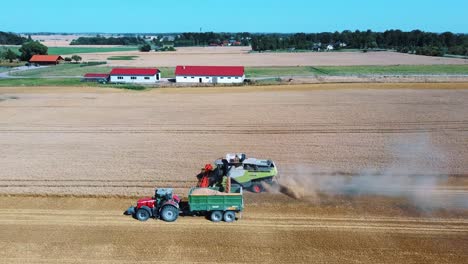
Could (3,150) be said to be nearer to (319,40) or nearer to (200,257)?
(200,257)

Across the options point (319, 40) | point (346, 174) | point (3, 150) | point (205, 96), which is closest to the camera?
point (346, 174)

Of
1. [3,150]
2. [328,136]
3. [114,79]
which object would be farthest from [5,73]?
[328,136]

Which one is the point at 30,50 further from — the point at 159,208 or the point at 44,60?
the point at 159,208

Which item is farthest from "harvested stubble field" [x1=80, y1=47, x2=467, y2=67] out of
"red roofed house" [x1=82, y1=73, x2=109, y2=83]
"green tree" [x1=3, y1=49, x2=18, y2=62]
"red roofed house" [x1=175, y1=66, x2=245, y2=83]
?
"red roofed house" [x1=175, y1=66, x2=245, y2=83]

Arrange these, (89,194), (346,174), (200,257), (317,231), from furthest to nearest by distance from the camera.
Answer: (346,174) < (89,194) < (317,231) < (200,257)

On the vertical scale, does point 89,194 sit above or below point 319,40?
below

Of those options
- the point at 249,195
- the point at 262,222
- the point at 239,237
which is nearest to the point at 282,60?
the point at 249,195

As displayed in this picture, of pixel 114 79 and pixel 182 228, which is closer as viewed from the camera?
A: pixel 182 228
